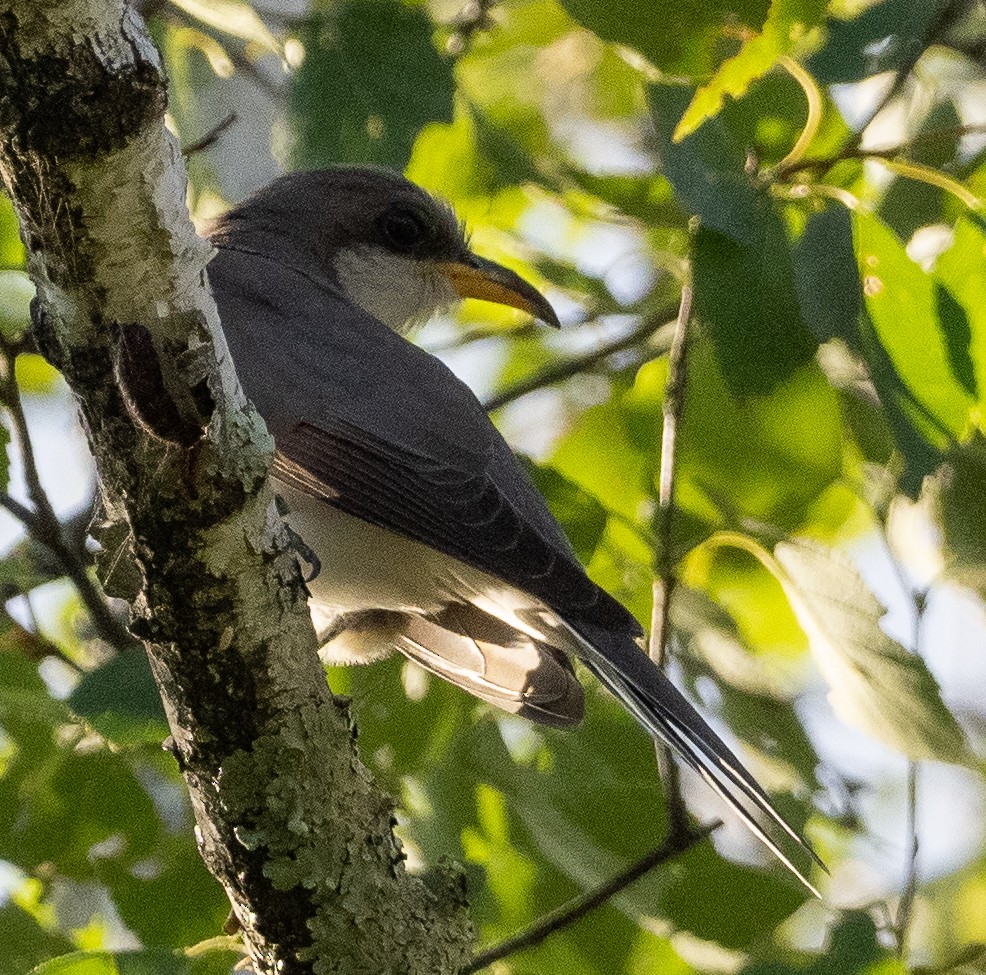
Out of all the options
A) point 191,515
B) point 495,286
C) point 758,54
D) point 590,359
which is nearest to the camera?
point 191,515

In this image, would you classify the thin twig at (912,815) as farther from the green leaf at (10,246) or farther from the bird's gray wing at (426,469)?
the green leaf at (10,246)

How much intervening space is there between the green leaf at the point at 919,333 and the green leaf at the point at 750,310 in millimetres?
164

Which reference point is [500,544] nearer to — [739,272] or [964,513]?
[739,272]

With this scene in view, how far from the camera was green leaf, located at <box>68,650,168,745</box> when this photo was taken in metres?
2.79

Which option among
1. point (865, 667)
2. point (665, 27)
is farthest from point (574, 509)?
point (665, 27)

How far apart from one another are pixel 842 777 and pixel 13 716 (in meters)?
1.90

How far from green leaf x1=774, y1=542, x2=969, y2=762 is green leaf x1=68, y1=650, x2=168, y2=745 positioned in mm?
1221

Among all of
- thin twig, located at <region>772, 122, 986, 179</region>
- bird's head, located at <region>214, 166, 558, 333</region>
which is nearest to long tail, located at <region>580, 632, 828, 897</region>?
thin twig, located at <region>772, 122, 986, 179</region>

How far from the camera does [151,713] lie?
2.79 meters

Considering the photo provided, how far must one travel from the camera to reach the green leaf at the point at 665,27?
9.38 ft

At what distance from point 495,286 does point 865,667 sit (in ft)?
5.55

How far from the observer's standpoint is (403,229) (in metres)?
4.26

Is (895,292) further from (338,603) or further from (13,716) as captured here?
(13,716)

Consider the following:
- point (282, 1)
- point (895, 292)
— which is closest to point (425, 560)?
point (895, 292)
